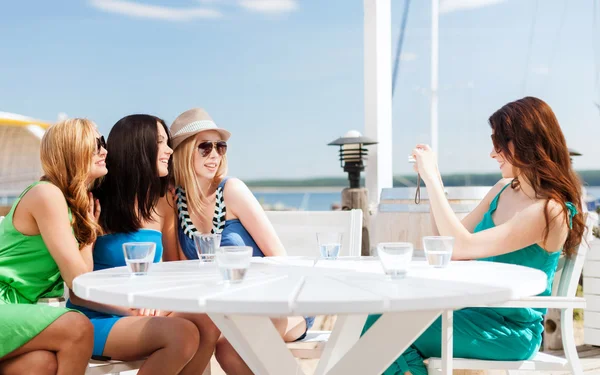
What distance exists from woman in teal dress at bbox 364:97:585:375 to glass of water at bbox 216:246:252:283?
2.34ft

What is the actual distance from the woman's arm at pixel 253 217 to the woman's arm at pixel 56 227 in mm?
598

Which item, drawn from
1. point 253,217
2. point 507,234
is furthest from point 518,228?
point 253,217

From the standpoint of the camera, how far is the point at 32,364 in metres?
1.75

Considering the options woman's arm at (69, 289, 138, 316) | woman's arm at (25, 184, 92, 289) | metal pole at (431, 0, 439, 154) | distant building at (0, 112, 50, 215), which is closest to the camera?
woman's arm at (25, 184, 92, 289)

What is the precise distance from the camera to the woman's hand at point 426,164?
7.26 feet

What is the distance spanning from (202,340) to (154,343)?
180 mm

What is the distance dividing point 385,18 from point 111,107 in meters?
35.2

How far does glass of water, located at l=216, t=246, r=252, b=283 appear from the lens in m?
1.37

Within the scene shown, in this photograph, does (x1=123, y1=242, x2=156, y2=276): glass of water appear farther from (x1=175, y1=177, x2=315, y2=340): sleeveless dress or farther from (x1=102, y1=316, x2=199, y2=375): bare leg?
(x1=175, y1=177, x2=315, y2=340): sleeveless dress

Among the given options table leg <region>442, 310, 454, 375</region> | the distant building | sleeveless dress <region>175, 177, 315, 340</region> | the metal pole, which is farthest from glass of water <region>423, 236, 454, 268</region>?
the distant building

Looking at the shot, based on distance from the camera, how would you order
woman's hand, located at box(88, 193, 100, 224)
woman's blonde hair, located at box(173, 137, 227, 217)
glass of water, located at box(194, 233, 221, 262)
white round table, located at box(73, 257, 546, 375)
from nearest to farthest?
white round table, located at box(73, 257, 546, 375) < glass of water, located at box(194, 233, 221, 262) < woman's hand, located at box(88, 193, 100, 224) < woman's blonde hair, located at box(173, 137, 227, 217)

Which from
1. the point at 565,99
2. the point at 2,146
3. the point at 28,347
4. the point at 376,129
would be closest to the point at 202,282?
the point at 28,347

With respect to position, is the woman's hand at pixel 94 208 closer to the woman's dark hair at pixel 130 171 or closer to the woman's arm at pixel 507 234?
the woman's dark hair at pixel 130 171

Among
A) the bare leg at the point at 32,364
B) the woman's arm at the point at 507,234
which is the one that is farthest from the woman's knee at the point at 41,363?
the woman's arm at the point at 507,234
